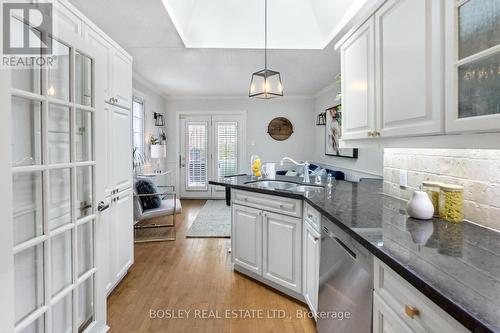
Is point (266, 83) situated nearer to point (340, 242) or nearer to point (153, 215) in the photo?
point (340, 242)

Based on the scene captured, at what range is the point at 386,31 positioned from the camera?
1540 mm

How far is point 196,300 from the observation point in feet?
7.61

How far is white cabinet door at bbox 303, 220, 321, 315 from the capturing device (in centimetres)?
188

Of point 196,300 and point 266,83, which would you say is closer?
point 196,300

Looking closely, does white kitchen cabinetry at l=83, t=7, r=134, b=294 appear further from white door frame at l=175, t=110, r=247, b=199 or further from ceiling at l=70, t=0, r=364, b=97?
white door frame at l=175, t=110, r=247, b=199

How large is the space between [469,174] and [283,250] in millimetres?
1396

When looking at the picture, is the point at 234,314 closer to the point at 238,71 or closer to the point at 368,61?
the point at 368,61

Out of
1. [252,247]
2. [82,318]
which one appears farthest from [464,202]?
[82,318]

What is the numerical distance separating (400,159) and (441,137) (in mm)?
793

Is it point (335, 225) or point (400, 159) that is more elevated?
point (400, 159)

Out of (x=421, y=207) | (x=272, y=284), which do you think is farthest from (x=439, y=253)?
(x=272, y=284)

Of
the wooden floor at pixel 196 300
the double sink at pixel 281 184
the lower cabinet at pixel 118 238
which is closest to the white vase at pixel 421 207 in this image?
the wooden floor at pixel 196 300

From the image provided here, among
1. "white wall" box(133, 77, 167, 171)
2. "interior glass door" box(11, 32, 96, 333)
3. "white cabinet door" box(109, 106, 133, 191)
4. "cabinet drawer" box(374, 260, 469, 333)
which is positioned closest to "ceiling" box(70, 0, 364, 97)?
"white wall" box(133, 77, 167, 171)

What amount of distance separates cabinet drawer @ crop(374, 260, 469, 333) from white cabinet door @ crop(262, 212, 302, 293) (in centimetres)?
109
